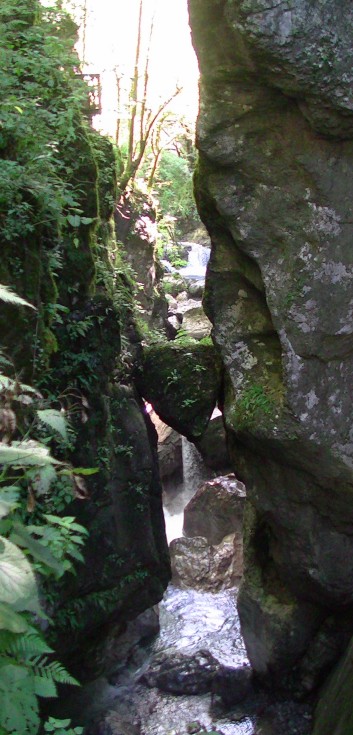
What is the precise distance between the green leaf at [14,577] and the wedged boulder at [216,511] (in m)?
8.46

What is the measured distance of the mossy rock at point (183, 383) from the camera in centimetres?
820

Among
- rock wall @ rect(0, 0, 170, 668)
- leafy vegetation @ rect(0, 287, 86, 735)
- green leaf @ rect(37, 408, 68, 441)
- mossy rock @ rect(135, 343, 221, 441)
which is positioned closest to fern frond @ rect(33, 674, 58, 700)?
leafy vegetation @ rect(0, 287, 86, 735)

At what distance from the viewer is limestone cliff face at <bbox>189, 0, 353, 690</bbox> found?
5.98 metres

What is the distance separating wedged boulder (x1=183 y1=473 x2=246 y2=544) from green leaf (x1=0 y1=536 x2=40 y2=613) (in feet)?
27.8

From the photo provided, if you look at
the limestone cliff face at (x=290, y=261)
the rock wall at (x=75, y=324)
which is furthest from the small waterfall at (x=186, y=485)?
the limestone cliff face at (x=290, y=261)

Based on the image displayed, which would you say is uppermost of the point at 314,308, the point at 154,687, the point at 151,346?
the point at 314,308

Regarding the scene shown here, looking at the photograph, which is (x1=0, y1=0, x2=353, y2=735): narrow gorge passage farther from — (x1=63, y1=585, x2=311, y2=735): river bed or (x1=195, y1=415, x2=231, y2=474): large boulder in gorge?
(x1=195, y1=415, x2=231, y2=474): large boulder in gorge

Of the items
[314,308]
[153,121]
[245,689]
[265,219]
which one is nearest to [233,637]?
[245,689]

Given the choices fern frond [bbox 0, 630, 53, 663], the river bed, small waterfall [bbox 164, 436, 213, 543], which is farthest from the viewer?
small waterfall [bbox 164, 436, 213, 543]

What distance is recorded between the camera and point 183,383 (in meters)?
8.27

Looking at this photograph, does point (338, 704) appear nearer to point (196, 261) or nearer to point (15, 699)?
point (15, 699)

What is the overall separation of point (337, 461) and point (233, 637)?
345 cm

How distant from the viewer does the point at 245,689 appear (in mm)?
7695

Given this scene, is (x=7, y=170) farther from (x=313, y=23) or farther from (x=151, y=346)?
(x=151, y=346)
